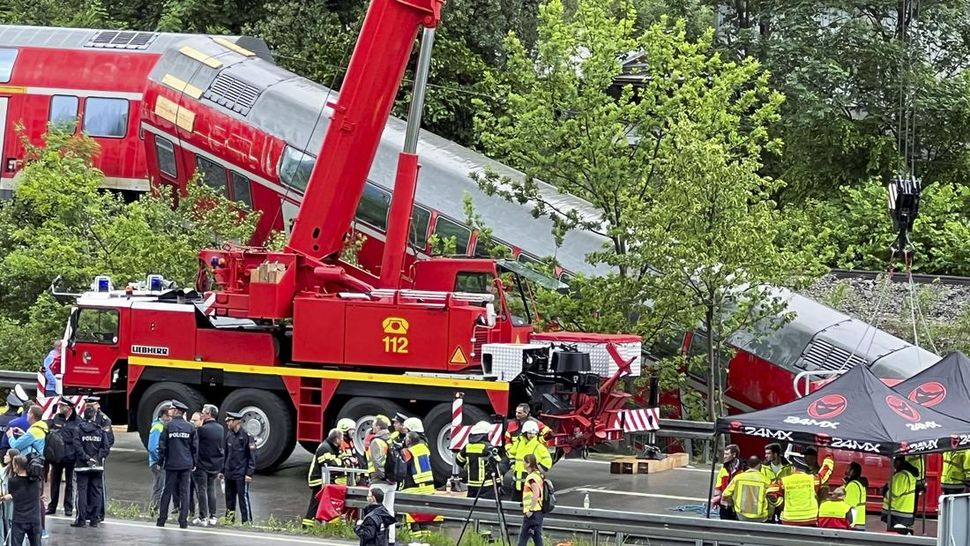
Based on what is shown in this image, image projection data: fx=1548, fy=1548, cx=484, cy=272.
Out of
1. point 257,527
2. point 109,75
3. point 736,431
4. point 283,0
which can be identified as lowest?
point 257,527

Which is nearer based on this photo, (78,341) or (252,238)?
(78,341)

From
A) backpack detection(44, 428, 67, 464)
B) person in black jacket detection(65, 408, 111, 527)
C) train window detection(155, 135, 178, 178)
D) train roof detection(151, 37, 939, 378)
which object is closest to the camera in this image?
backpack detection(44, 428, 67, 464)

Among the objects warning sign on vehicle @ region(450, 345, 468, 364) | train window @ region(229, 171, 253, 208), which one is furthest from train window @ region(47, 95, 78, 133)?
warning sign on vehicle @ region(450, 345, 468, 364)

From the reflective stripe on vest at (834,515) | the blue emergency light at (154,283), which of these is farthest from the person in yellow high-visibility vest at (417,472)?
the blue emergency light at (154,283)

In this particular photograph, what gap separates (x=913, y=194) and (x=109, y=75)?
684 inches

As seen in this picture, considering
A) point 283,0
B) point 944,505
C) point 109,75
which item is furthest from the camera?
point 283,0

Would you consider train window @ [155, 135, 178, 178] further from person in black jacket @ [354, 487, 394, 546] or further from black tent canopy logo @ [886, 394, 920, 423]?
black tent canopy logo @ [886, 394, 920, 423]

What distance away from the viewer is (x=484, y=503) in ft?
56.4

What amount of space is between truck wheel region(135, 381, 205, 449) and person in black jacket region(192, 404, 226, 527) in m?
3.66

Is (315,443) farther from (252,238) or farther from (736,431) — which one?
(252,238)

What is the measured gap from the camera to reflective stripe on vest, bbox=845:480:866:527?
57.2 feet

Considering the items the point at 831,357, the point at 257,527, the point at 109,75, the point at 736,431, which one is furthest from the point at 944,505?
the point at 109,75

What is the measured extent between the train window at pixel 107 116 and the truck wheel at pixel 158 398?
11.9m

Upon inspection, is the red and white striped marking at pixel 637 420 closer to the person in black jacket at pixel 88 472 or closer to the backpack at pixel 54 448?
the person in black jacket at pixel 88 472
